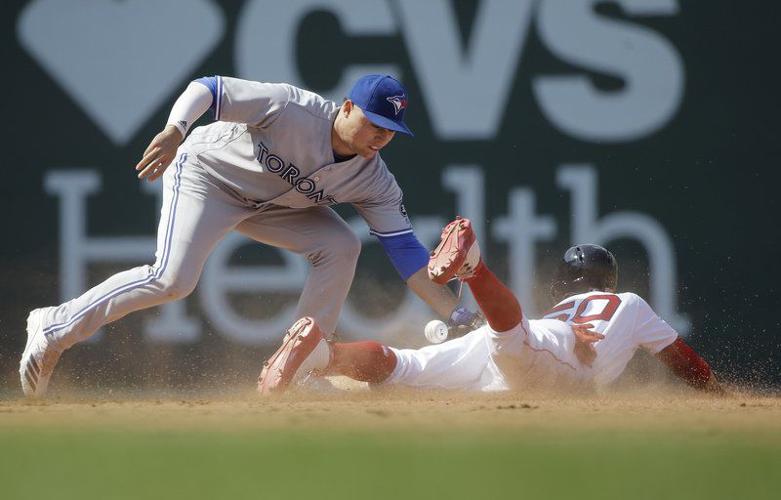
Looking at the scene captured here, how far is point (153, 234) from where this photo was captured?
6.98 m

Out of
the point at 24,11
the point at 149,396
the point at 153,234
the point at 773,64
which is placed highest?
the point at 24,11

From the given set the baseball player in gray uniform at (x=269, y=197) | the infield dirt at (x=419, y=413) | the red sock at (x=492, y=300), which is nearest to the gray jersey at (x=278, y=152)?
the baseball player in gray uniform at (x=269, y=197)

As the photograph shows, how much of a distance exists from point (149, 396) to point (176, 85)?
5.87 feet

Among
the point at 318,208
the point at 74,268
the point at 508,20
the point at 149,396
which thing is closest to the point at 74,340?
the point at 318,208

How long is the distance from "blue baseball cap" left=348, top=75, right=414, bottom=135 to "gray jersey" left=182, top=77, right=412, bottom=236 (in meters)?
0.23

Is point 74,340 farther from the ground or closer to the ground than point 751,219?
farther from the ground

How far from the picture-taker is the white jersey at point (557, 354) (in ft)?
16.1

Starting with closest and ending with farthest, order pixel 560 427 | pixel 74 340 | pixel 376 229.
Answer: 1. pixel 560 427
2. pixel 74 340
3. pixel 376 229

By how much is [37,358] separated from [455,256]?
66.8 inches

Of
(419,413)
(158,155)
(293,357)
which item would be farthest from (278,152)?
(419,413)

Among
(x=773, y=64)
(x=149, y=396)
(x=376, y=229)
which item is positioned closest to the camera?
(x=376, y=229)

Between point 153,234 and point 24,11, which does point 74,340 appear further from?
point 24,11

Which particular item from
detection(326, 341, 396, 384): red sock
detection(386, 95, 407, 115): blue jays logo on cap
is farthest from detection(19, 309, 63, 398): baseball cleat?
detection(386, 95, 407, 115): blue jays logo on cap

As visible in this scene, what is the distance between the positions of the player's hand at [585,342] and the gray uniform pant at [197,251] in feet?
3.26
